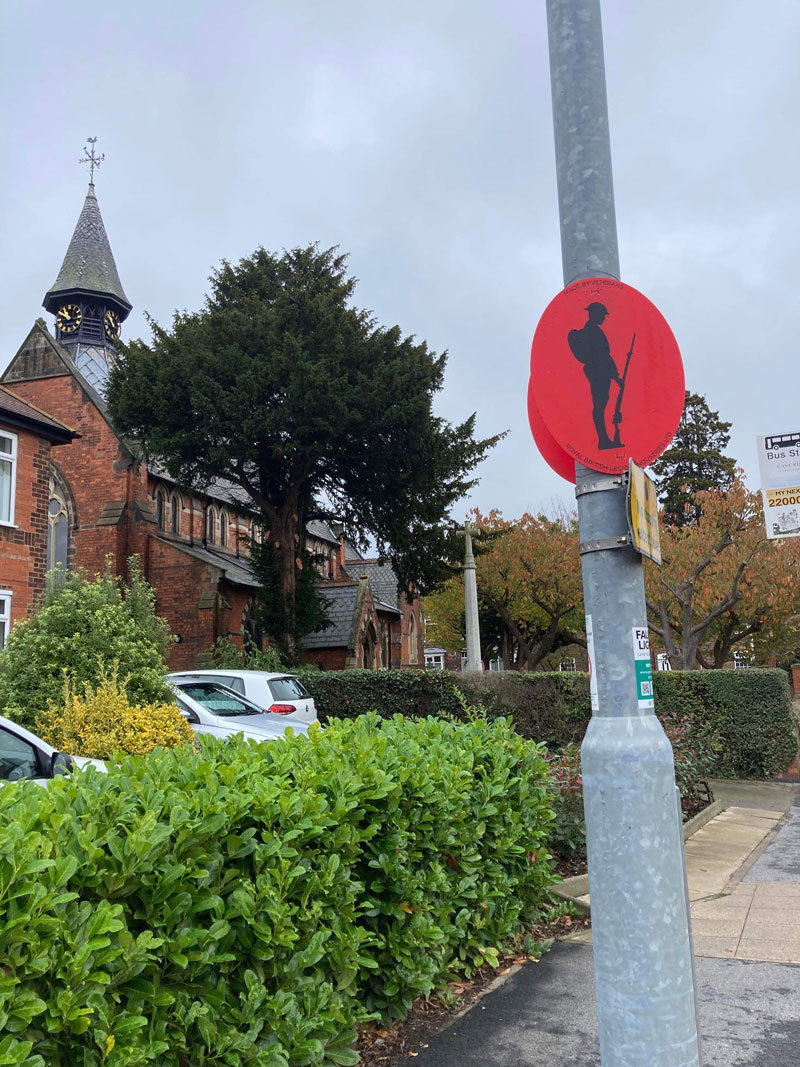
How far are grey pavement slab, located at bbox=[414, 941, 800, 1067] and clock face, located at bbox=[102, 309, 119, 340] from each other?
4069 cm

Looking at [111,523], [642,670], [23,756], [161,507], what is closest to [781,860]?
[23,756]

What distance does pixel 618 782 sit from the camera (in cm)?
263

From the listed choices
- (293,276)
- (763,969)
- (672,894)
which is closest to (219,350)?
(293,276)

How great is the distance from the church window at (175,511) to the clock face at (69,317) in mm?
12701

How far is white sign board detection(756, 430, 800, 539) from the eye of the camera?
18.2 ft

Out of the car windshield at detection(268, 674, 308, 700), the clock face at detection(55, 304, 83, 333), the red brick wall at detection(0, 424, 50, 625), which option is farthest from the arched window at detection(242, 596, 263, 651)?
the clock face at detection(55, 304, 83, 333)

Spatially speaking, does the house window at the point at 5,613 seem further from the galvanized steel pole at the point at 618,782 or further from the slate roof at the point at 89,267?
the slate roof at the point at 89,267

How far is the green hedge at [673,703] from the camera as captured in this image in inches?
589

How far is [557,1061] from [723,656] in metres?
28.9

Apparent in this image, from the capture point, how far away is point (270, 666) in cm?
2408

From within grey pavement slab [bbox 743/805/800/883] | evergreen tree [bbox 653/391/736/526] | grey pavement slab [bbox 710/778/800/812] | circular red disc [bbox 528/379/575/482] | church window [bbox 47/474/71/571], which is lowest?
grey pavement slab [bbox 710/778/800/812]

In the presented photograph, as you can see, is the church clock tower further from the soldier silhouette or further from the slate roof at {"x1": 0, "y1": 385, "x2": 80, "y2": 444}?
the soldier silhouette

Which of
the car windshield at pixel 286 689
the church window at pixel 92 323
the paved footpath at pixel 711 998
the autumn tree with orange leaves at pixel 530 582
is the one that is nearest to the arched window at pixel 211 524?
the autumn tree with orange leaves at pixel 530 582

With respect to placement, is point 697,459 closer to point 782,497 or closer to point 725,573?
point 725,573
